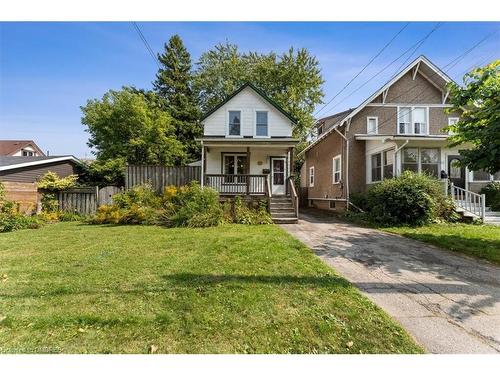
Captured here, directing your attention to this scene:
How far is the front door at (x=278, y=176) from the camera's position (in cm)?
1622

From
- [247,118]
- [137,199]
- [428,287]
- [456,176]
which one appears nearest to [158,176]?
[137,199]

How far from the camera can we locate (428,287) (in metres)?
4.38

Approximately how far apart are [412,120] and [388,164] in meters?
3.86

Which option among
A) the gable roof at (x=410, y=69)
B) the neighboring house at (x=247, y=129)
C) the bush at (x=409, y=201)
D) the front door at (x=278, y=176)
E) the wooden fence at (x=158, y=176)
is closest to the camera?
the bush at (x=409, y=201)

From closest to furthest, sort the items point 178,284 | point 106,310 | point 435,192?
point 106,310, point 178,284, point 435,192

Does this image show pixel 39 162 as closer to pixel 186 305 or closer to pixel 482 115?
pixel 186 305

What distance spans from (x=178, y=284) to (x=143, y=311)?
2.93 feet

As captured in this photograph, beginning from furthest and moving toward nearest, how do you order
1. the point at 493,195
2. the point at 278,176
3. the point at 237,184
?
the point at 278,176
the point at 237,184
the point at 493,195

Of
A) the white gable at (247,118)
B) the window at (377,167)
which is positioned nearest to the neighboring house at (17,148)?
the white gable at (247,118)

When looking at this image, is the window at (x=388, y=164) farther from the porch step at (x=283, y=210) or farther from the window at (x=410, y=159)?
the porch step at (x=283, y=210)

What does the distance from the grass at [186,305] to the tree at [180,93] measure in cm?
2361

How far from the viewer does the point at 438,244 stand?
301 inches
